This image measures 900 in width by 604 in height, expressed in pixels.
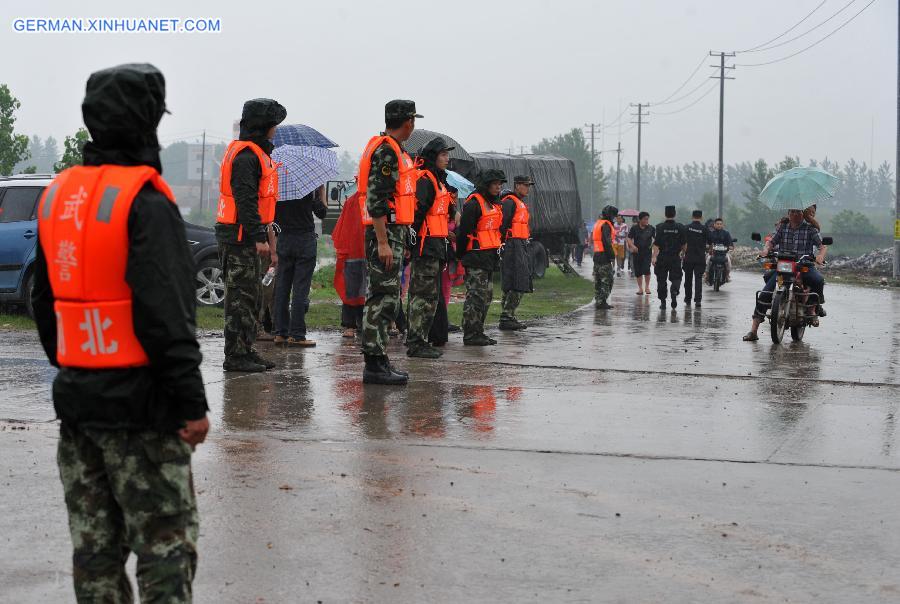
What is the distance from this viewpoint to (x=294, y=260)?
11.5m

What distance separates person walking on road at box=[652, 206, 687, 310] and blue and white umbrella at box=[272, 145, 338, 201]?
9964mm

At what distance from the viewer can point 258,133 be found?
9539 mm

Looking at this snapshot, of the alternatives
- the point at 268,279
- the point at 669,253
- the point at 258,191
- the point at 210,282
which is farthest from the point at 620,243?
the point at 258,191

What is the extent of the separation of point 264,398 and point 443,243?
9.32 feet

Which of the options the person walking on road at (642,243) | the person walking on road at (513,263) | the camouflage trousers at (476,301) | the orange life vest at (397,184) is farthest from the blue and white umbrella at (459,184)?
the person walking on road at (642,243)

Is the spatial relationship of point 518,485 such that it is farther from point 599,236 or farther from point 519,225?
point 599,236

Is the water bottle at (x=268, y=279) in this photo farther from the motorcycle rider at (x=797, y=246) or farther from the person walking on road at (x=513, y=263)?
the motorcycle rider at (x=797, y=246)

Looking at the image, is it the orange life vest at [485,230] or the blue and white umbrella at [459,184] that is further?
the blue and white umbrella at [459,184]

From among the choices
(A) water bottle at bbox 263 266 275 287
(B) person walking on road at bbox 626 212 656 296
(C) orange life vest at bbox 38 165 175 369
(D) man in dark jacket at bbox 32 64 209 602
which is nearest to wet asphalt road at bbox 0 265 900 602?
(D) man in dark jacket at bbox 32 64 209 602

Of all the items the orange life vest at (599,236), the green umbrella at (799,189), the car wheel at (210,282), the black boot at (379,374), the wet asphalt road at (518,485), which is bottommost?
the wet asphalt road at (518,485)

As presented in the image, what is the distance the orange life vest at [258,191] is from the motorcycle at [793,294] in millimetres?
6449

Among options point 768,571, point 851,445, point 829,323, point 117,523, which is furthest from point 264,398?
point 829,323

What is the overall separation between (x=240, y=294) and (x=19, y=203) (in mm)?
5891

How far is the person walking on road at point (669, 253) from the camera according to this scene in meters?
21.0
